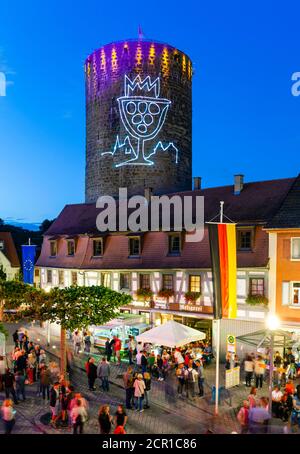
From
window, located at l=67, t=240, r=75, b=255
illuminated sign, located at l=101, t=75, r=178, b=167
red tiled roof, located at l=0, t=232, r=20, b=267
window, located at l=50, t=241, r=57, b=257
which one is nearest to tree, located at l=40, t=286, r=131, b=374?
window, located at l=67, t=240, r=75, b=255

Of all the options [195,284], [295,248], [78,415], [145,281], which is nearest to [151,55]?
[145,281]

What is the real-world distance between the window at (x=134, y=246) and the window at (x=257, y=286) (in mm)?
7935

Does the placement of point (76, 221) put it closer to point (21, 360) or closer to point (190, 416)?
point (21, 360)

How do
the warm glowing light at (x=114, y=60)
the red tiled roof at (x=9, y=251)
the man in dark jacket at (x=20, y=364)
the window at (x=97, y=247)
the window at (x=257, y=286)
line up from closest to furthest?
the man in dark jacket at (x=20, y=364) → the window at (x=257, y=286) → the window at (x=97, y=247) → the warm glowing light at (x=114, y=60) → the red tiled roof at (x=9, y=251)

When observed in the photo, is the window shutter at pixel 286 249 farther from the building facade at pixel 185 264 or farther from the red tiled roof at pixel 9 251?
the red tiled roof at pixel 9 251

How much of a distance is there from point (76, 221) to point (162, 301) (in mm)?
11738

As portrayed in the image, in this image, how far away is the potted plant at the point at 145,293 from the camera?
91.1ft

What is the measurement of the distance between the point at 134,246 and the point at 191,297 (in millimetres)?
5576

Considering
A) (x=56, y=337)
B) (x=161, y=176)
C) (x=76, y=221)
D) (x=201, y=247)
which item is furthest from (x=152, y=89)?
(x=56, y=337)

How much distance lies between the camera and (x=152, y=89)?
42156mm

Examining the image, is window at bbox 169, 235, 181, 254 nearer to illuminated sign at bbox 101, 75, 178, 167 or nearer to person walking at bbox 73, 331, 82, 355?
person walking at bbox 73, 331, 82, 355

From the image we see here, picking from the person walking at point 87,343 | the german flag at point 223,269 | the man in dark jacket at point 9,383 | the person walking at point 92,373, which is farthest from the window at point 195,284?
the man in dark jacket at point 9,383

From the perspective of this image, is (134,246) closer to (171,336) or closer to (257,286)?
(257,286)
